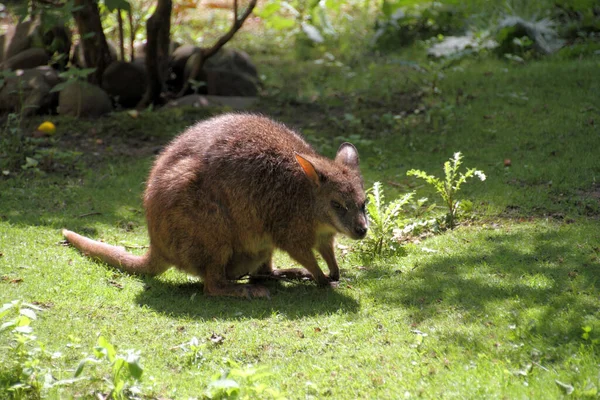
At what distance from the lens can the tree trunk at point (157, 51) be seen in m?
11.1

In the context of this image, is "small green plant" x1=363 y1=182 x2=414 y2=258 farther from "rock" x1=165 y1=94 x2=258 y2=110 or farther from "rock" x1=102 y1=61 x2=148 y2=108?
"rock" x1=102 y1=61 x2=148 y2=108

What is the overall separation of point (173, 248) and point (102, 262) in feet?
2.86

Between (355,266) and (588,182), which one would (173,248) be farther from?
(588,182)

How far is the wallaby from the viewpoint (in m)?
6.36

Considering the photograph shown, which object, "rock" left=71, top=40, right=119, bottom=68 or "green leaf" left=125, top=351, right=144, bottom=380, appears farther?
"rock" left=71, top=40, right=119, bottom=68

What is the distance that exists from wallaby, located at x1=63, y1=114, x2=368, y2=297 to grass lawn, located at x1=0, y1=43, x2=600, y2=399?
248 millimetres

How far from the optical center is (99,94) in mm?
11281

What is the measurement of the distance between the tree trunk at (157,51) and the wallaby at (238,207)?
196 inches

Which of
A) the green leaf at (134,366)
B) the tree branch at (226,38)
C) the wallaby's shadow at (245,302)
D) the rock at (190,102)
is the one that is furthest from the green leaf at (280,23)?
the green leaf at (134,366)

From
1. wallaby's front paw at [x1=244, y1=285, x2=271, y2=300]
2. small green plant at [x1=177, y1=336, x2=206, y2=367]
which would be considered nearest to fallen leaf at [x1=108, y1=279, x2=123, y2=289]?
wallaby's front paw at [x1=244, y1=285, x2=271, y2=300]

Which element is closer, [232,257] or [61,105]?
[232,257]

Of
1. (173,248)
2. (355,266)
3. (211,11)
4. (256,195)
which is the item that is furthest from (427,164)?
(211,11)

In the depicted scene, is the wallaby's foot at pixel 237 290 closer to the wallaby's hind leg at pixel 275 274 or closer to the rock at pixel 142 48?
the wallaby's hind leg at pixel 275 274

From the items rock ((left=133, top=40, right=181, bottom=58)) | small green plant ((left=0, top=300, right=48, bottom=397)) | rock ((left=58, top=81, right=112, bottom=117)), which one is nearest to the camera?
small green plant ((left=0, top=300, right=48, bottom=397))
